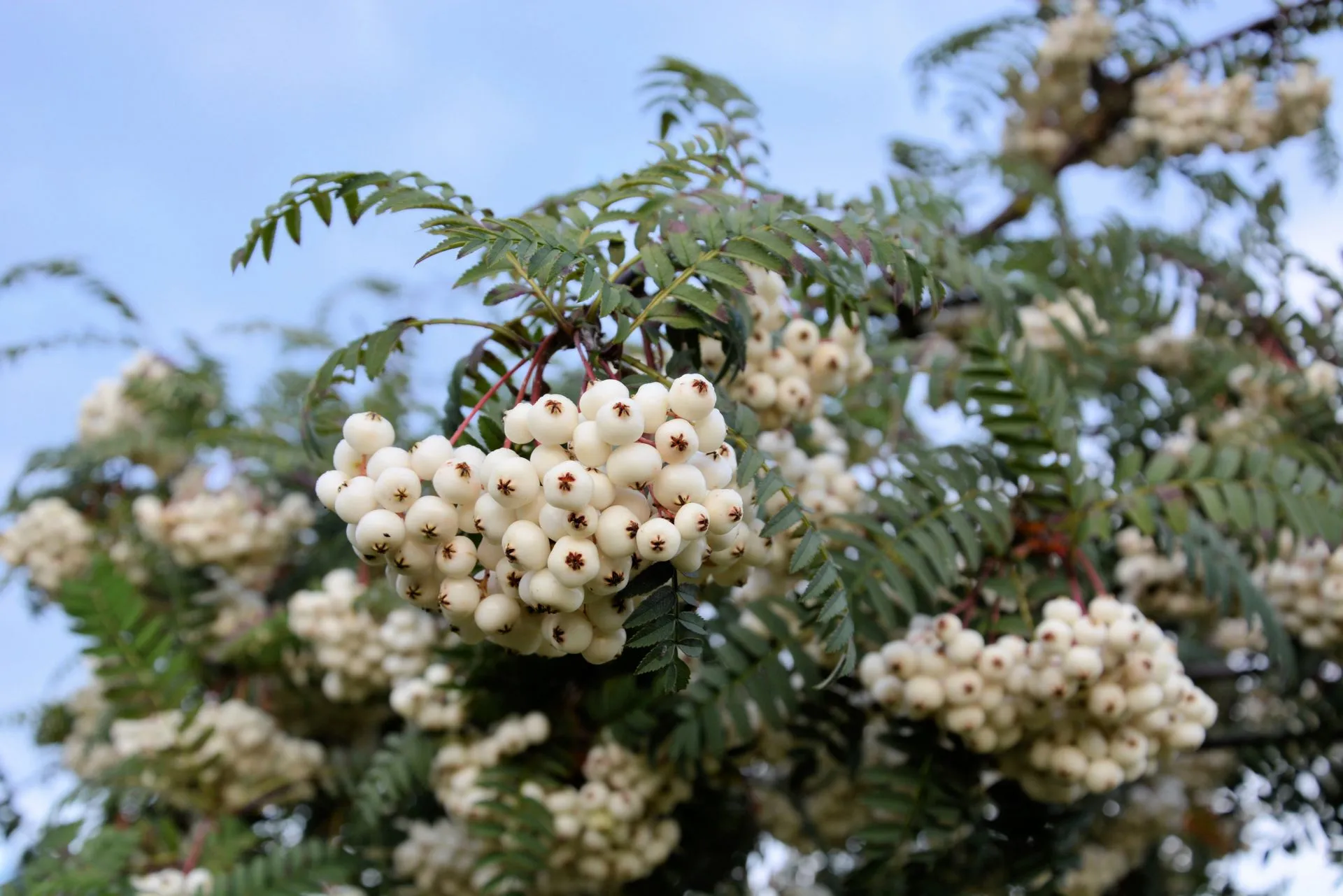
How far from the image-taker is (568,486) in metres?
1.07

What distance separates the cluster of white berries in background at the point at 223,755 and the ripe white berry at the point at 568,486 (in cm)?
179

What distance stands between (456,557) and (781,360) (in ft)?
2.48

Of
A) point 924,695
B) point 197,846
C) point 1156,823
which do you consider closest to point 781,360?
point 924,695

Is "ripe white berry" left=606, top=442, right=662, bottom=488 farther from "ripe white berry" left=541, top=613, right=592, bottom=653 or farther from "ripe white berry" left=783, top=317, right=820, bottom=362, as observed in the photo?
"ripe white berry" left=783, top=317, right=820, bottom=362

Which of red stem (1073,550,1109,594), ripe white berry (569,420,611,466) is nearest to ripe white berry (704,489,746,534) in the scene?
ripe white berry (569,420,611,466)

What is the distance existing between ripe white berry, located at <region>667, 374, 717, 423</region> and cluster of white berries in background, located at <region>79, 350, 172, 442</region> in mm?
2959

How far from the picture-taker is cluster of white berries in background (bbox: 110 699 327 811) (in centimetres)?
261

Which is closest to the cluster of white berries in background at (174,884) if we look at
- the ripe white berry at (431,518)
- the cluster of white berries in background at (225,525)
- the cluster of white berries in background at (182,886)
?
the cluster of white berries in background at (182,886)

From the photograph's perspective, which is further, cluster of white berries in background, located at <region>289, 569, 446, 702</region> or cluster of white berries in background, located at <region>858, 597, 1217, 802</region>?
cluster of white berries in background, located at <region>289, 569, 446, 702</region>

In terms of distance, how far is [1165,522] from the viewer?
2.02 meters

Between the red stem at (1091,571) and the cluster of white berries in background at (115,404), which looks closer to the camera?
the red stem at (1091,571)

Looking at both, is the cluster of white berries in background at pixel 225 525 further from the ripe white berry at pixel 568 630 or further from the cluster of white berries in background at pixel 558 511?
the ripe white berry at pixel 568 630

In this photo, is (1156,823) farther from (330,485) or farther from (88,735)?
(88,735)

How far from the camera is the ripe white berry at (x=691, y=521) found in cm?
110
